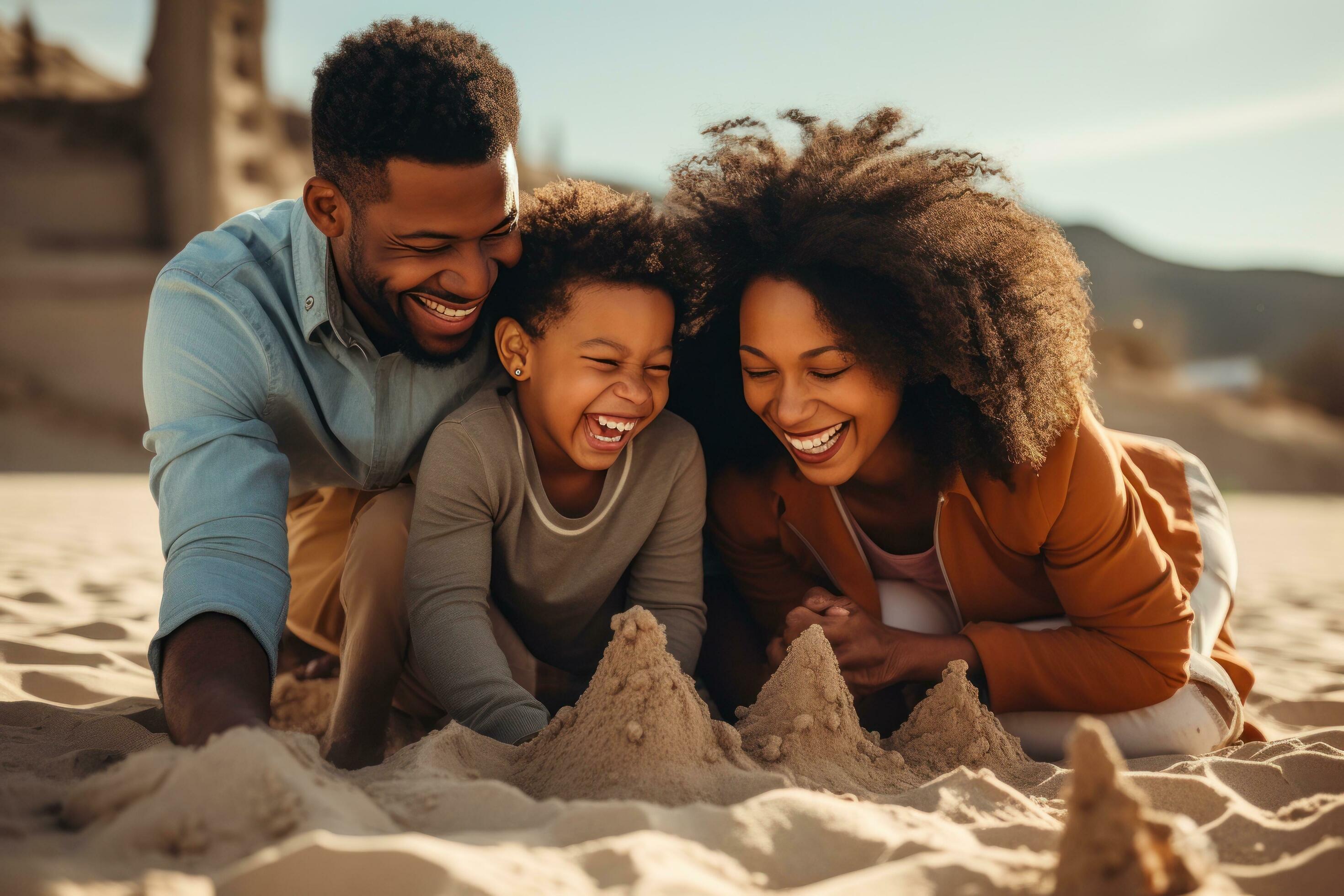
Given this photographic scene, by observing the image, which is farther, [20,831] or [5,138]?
[5,138]

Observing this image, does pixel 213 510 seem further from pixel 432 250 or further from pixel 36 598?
pixel 36 598

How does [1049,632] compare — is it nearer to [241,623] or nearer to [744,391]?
[744,391]

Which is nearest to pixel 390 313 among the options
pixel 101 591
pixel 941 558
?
pixel 941 558

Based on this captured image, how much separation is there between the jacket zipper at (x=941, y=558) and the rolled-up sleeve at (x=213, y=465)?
5.07 ft

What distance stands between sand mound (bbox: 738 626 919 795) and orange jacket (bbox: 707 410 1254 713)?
540mm

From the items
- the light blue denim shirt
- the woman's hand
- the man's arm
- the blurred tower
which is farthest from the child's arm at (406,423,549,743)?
the blurred tower

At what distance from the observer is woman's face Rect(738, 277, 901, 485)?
237cm

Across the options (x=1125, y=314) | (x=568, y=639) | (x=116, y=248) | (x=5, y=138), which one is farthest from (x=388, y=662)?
(x=1125, y=314)

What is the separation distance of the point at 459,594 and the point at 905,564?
3.90ft

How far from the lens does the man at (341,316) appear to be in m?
2.12

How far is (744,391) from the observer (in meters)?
2.70

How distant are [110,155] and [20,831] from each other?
52.7 feet

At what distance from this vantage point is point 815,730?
6.47 feet

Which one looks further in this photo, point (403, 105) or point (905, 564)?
point (905, 564)
